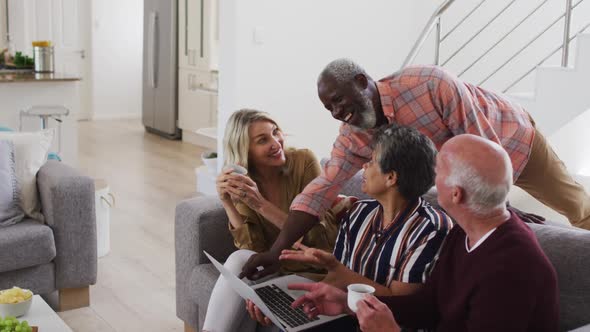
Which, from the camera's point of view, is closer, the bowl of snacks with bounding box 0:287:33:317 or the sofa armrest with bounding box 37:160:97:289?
the bowl of snacks with bounding box 0:287:33:317

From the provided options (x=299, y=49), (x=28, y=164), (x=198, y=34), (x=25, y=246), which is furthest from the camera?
(x=198, y=34)

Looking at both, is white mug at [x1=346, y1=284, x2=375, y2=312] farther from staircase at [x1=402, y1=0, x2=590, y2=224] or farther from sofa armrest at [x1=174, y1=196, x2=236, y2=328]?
staircase at [x1=402, y1=0, x2=590, y2=224]

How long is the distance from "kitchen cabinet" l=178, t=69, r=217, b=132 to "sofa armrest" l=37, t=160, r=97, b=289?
4.53 m

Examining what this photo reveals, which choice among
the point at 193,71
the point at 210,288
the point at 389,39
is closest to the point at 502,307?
the point at 210,288

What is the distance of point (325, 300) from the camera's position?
6.86 feet

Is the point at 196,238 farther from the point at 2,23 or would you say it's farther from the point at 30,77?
the point at 2,23

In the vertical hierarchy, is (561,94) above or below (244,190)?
above

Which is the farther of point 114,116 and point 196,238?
point 114,116

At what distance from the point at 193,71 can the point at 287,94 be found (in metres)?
2.97

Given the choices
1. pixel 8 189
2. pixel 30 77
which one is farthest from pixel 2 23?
pixel 8 189

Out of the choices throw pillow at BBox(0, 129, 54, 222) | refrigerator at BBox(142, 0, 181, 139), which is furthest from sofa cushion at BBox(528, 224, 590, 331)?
refrigerator at BBox(142, 0, 181, 139)

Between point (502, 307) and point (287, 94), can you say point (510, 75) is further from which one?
point (502, 307)

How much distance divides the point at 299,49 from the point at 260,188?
8.88 ft

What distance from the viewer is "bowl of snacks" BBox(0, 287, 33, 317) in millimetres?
2447
